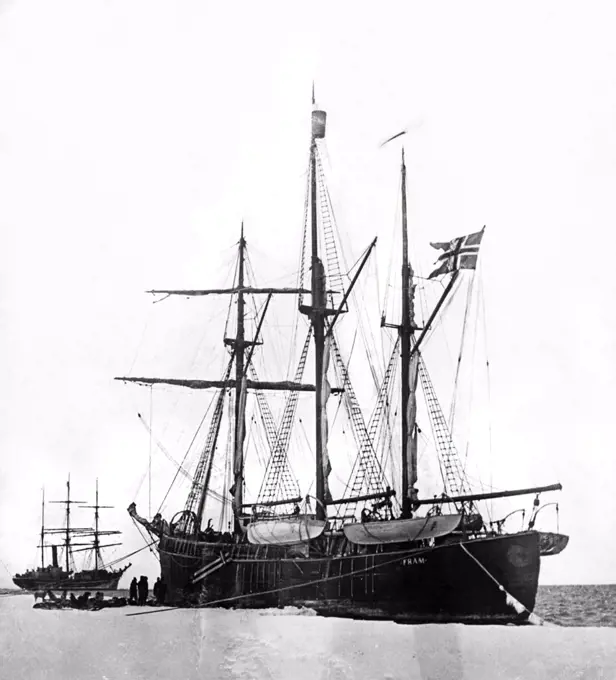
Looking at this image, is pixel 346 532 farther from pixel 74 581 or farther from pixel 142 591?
pixel 74 581

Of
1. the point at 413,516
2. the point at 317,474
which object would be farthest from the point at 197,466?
the point at 413,516

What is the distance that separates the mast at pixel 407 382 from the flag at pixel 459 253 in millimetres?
2599

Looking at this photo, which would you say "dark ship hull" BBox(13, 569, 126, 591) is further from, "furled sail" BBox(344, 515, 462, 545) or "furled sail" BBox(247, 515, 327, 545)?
"furled sail" BBox(344, 515, 462, 545)

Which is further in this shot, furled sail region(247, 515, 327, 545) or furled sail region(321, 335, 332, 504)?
furled sail region(321, 335, 332, 504)

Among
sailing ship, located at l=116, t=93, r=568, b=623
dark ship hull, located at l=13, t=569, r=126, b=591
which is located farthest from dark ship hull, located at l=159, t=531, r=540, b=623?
dark ship hull, located at l=13, t=569, r=126, b=591

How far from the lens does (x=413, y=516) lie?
37875 mm

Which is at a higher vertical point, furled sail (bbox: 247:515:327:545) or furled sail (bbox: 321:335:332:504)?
furled sail (bbox: 321:335:332:504)

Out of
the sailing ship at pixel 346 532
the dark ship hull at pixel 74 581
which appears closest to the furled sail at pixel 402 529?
the sailing ship at pixel 346 532

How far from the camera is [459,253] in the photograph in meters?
36.6

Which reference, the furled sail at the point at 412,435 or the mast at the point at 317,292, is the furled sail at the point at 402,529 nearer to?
the furled sail at the point at 412,435

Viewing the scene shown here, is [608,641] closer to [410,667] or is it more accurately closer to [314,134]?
[410,667]

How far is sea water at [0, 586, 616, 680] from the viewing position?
21.7 metres

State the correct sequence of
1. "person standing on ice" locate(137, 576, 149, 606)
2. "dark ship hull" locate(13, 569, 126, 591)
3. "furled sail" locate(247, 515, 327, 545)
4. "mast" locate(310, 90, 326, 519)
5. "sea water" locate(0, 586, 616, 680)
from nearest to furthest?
1. "sea water" locate(0, 586, 616, 680)
2. "furled sail" locate(247, 515, 327, 545)
3. "mast" locate(310, 90, 326, 519)
4. "person standing on ice" locate(137, 576, 149, 606)
5. "dark ship hull" locate(13, 569, 126, 591)

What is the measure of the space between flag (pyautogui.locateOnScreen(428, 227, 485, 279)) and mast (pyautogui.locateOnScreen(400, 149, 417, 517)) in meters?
2.60
